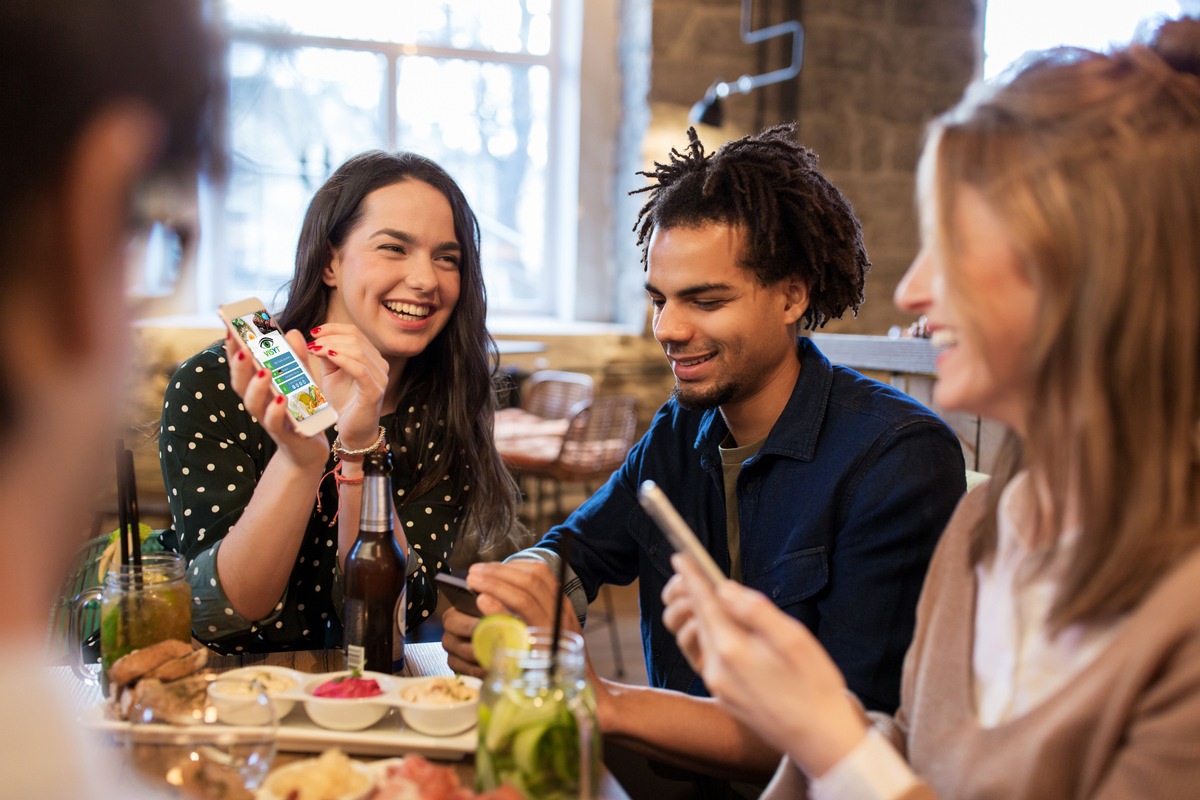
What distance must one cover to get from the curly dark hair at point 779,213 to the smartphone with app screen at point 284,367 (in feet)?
2.37

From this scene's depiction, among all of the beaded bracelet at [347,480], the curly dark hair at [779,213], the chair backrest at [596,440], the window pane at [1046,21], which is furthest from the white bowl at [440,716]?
the window pane at [1046,21]

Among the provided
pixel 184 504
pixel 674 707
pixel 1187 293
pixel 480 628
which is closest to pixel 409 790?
pixel 480 628

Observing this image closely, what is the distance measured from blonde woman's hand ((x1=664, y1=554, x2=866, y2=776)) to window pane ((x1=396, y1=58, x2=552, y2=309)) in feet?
15.9

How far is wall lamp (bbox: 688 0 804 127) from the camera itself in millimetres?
4828

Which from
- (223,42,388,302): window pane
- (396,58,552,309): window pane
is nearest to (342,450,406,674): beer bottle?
(223,42,388,302): window pane

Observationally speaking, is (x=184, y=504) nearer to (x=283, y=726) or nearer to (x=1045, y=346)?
(x=283, y=726)

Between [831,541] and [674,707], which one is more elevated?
[831,541]

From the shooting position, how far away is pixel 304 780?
0.93 m

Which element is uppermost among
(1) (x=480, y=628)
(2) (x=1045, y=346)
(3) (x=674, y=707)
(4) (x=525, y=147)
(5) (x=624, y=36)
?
(5) (x=624, y=36)

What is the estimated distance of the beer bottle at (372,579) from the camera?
127cm

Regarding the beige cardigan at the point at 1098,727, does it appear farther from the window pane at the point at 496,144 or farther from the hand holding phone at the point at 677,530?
the window pane at the point at 496,144

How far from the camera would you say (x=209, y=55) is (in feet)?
1.98

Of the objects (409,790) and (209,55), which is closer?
(209,55)

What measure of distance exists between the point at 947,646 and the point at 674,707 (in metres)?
0.38
